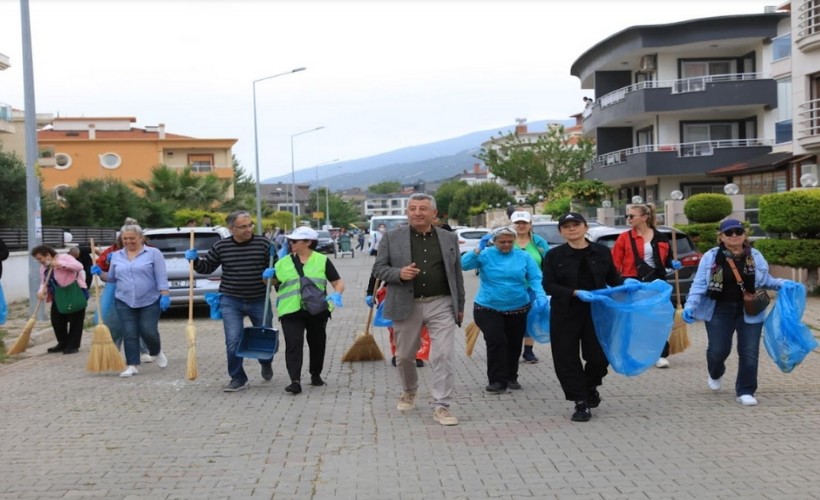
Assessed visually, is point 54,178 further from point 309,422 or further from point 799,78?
point 309,422

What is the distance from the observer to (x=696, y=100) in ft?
132

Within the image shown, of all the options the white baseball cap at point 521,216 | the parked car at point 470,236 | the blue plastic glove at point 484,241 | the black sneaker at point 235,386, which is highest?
the white baseball cap at point 521,216

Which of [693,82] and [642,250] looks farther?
[693,82]

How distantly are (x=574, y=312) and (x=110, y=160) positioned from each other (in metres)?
65.6

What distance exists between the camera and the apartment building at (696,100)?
39.7 meters

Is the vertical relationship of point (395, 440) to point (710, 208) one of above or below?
below

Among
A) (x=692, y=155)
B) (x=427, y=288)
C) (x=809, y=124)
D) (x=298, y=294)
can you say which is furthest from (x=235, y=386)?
(x=692, y=155)

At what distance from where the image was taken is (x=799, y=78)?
2698 cm

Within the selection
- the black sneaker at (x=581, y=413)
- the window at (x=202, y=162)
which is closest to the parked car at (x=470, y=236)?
the black sneaker at (x=581, y=413)

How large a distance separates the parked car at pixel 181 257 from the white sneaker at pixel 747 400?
33.7 ft

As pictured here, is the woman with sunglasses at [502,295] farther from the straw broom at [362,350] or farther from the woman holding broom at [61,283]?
the woman holding broom at [61,283]

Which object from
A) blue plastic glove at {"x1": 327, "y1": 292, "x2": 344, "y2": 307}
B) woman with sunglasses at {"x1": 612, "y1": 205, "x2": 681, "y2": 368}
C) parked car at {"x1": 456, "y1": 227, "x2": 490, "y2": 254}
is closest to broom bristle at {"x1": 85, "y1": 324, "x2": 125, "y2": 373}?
blue plastic glove at {"x1": 327, "y1": 292, "x2": 344, "y2": 307}

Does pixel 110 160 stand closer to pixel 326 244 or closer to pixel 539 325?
pixel 326 244

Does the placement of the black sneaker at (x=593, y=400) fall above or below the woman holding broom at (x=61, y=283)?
below
